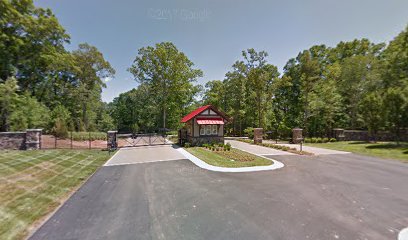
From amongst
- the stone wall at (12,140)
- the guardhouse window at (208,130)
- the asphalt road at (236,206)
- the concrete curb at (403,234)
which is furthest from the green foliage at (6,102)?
the concrete curb at (403,234)

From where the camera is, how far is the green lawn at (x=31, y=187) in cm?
464

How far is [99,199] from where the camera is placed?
627 centimetres

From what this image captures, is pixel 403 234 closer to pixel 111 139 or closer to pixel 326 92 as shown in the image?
pixel 111 139

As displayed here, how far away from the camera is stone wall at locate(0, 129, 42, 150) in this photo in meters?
13.7

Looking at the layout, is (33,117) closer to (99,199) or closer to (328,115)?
(99,199)

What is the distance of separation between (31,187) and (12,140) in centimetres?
1135

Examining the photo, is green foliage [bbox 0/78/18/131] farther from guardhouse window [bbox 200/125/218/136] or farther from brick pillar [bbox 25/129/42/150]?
guardhouse window [bbox 200/125/218/136]

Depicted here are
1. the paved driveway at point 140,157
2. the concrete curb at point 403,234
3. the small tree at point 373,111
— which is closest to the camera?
the concrete curb at point 403,234

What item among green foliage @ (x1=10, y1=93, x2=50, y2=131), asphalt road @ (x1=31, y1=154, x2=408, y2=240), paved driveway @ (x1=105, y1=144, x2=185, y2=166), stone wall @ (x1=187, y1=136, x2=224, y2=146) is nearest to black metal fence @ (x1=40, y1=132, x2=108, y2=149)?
green foliage @ (x1=10, y1=93, x2=50, y2=131)

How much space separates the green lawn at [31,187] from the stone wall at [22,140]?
18.9 ft

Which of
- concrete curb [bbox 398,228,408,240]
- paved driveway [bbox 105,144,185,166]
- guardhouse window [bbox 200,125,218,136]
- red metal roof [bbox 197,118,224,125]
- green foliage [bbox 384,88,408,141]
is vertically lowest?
concrete curb [bbox 398,228,408,240]

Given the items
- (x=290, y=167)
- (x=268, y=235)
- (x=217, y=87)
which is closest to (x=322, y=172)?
(x=290, y=167)

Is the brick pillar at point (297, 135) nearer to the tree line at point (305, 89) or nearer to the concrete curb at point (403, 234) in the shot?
the tree line at point (305, 89)

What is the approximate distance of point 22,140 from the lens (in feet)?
46.1
